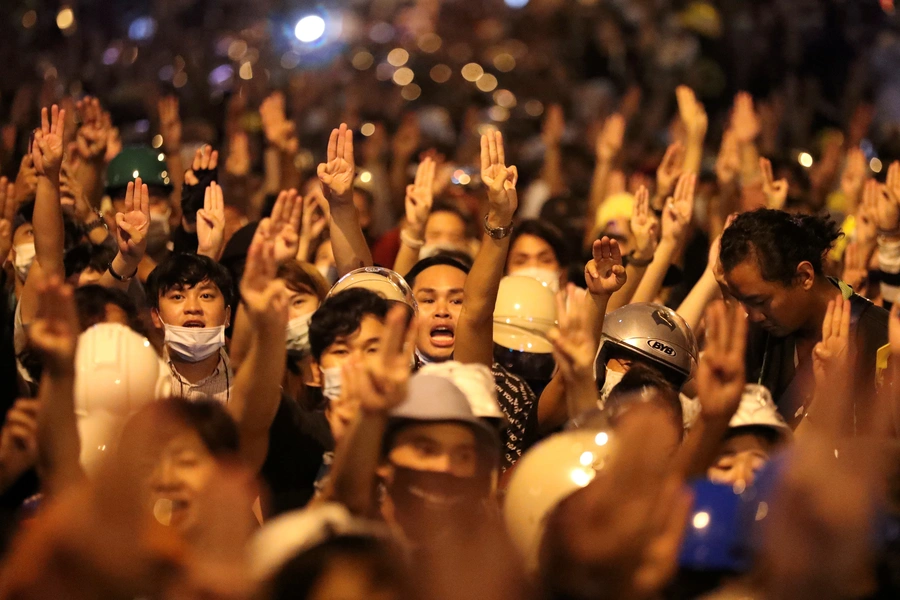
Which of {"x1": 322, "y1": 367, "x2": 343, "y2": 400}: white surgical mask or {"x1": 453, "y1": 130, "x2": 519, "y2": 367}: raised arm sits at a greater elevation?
{"x1": 453, "y1": 130, "x2": 519, "y2": 367}: raised arm

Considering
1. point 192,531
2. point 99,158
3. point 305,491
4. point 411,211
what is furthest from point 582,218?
point 192,531

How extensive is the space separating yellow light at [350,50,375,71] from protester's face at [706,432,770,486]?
1384cm

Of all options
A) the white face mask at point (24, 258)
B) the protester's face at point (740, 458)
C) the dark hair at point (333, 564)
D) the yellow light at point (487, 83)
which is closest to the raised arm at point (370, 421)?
the dark hair at point (333, 564)

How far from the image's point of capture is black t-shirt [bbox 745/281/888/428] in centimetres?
550

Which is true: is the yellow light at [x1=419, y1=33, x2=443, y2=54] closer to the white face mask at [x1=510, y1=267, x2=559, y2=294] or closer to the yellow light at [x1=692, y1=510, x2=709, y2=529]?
the white face mask at [x1=510, y1=267, x2=559, y2=294]

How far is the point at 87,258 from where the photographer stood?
6.49 metres

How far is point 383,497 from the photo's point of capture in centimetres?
407

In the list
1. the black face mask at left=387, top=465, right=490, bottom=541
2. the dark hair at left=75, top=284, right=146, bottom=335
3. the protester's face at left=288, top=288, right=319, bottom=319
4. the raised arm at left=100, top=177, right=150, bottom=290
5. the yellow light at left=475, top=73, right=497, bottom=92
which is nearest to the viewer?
the black face mask at left=387, top=465, right=490, bottom=541

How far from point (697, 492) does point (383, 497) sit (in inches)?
39.5

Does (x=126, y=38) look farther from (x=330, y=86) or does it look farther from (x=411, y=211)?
(x=411, y=211)

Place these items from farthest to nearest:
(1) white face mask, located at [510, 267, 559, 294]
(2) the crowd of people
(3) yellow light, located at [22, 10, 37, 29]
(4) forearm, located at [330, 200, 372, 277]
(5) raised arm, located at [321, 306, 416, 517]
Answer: (3) yellow light, located at [22, 10, 37, 29] → (1) white face mask, located at [510, 267, 559, 294] → (4) forearm, located at [330, 200, 372, 277] → (5) raised arm, located at [321, 306, 416, 517] → (2) the crowd of people

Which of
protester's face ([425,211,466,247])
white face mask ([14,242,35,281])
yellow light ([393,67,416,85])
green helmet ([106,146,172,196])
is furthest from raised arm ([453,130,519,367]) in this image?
yellow light ([393,67,416,85])

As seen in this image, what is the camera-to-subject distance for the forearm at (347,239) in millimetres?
6367

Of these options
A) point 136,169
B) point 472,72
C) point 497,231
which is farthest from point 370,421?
point 472,72
